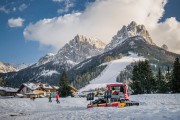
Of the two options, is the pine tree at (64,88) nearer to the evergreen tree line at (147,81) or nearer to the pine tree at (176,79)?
the evergreen tree line at (147,81)

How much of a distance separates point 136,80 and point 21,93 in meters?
87.7

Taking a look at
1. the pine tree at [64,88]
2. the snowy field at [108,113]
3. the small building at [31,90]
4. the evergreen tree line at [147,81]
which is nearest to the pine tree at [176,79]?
the evergreen tree line at [147,81]

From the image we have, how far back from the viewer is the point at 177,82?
68.9 m

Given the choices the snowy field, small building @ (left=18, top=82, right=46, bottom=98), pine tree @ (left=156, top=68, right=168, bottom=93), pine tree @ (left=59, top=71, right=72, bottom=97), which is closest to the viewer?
the snowy field

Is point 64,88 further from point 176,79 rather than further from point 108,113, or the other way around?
point 108,113

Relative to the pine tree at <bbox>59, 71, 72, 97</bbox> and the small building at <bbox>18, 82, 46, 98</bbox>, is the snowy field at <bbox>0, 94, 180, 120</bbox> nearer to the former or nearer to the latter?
the pine tree at <bbox>59, 71, 72, 97</bbox>

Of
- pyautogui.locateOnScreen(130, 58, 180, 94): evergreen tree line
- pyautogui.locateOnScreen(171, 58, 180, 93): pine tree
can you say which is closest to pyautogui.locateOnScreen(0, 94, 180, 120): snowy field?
pyautogui.locateOnScreen(171, 58, 180, 93): pine tree

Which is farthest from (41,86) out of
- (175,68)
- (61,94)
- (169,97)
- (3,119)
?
(3,119)

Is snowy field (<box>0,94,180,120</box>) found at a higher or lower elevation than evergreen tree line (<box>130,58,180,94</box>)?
lower

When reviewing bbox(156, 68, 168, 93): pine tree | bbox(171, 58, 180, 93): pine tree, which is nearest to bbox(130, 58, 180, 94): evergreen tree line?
bbox(156, 68, 168, 93): pine tree

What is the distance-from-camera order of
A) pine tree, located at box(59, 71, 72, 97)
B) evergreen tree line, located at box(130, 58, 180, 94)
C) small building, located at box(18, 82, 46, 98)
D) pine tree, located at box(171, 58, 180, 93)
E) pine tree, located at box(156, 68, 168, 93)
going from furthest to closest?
small building, located at box(18, 82, 46, 98) → pine tree, located at box(59, 71, 72, 97) → evergreen tree line, located at box(130, 58, 180, 94) → pine tree, located at box(156, 68, 168, 93) → pine tree, located at box(171, 58, 180, 93)

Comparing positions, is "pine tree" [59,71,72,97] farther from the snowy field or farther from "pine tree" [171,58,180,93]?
the snowy field

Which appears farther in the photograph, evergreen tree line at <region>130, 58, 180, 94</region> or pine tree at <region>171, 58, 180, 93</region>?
evergreen tree line at <region>130, 58, 180, 94</region>

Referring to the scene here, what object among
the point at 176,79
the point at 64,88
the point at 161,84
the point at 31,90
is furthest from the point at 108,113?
the point at 31,90
